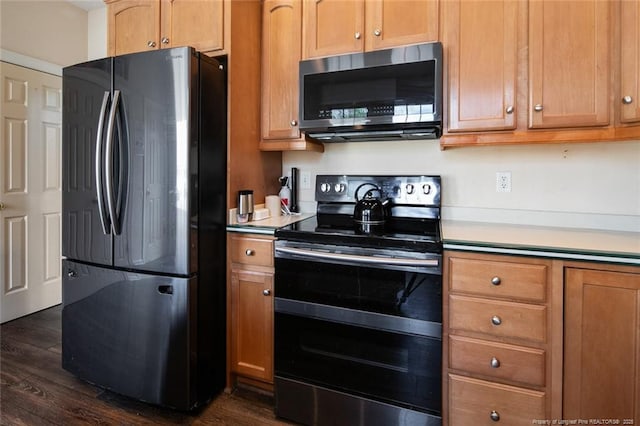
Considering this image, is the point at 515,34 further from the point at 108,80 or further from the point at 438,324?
the point at 108,80

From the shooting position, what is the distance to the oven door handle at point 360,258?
4.51 ft

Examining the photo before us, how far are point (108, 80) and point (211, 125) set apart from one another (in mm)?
537

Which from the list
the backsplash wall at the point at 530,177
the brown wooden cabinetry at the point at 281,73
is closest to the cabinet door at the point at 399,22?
the brown wooden cabinetry at the point at 281,73

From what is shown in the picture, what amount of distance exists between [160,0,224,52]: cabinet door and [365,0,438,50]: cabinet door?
791mm

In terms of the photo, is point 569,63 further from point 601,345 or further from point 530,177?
point 601,345

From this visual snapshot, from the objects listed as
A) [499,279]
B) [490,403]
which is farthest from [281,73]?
[490,403]

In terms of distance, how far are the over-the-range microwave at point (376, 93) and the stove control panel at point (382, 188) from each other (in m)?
0.26

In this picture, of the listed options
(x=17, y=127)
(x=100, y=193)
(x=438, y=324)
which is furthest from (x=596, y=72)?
(x=17, y=127)

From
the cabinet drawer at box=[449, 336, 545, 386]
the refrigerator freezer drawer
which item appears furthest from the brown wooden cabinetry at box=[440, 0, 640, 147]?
the refrigerator freezer drawer

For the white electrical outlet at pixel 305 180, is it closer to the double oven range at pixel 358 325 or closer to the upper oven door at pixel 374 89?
the upper oven door at pixel 374 89

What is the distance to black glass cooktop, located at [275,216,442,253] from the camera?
Result: 1390 millimetres

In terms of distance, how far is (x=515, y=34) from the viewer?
61.1 inches

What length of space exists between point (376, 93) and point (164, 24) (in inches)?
51.4

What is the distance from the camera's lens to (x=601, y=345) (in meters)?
1.22
